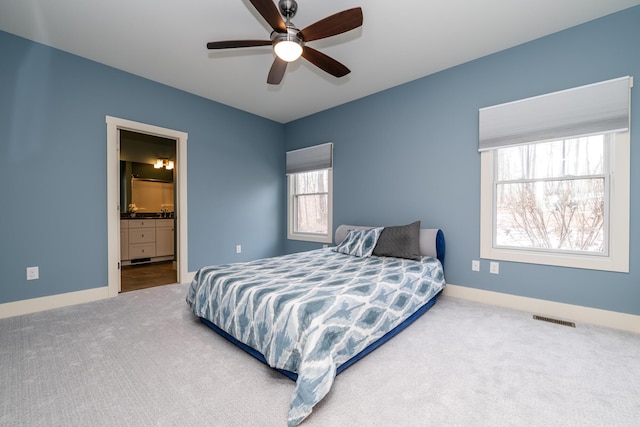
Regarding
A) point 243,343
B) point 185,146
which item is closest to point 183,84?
point 185,146

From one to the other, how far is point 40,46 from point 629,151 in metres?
5.66

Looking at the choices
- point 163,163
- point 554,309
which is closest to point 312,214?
point 554,309

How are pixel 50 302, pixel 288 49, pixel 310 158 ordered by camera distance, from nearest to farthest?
pixel 288 49 → pixel 50 302 → pixel 310 158

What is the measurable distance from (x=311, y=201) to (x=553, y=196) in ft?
10.9

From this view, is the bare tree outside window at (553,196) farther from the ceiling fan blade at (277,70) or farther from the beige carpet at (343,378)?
the ceiling fan blade at (277,70)

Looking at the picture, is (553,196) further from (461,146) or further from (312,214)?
(312,214)

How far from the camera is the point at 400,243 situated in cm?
306

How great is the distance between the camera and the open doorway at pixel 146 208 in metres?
5.03

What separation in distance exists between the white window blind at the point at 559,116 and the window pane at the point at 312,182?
2399 millimetres

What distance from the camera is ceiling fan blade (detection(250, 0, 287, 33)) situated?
5.62ft

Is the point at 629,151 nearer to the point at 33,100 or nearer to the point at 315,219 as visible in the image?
the point at 315,219

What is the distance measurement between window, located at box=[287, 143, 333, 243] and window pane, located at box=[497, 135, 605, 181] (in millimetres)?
2424

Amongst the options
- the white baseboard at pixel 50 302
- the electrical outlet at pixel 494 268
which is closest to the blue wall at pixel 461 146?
the electrical outlet at pixel 494 268

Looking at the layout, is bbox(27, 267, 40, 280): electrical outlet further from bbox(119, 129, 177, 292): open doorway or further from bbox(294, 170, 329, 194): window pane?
bbox(294, 170, 329, 194): window pane
